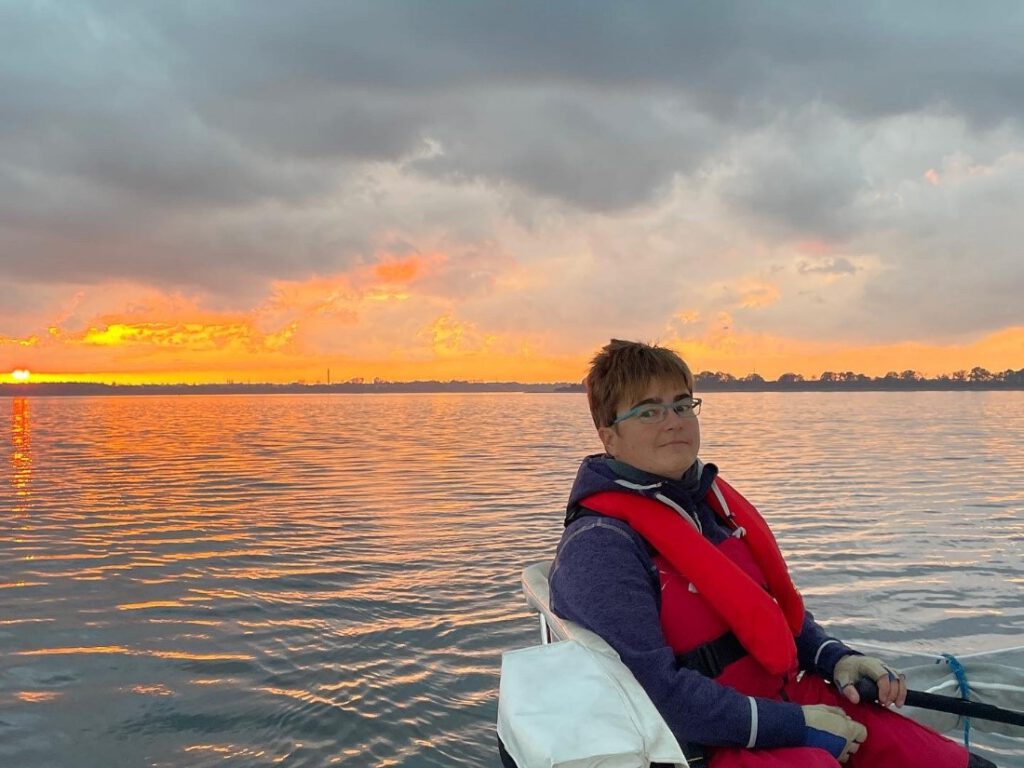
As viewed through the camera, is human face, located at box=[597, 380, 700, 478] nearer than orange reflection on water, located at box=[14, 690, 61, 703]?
Yes

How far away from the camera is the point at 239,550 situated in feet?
34.0

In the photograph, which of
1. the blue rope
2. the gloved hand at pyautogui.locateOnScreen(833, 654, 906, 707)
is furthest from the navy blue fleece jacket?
the blue rope

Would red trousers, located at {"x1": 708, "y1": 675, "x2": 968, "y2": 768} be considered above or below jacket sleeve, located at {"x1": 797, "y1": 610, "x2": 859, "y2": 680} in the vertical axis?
below

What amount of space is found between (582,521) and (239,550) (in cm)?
848

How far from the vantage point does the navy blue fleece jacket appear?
2518mm

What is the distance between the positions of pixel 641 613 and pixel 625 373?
34.7 inches

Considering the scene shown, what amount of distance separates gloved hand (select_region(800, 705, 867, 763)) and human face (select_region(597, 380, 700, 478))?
0.89m

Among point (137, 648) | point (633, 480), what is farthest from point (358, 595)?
point (633, 480)

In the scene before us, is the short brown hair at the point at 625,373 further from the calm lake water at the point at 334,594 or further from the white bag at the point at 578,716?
the calm lake water at the point at 334,594

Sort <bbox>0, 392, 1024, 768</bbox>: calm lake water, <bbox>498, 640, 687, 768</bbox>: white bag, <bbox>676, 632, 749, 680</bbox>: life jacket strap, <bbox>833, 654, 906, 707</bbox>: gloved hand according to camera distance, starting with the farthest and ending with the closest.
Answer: <bbox>0, 392, 1024, 768</bbox>: calm lake water
<bbox>833, 654, 906, 707</bbox>: gloved hand
<bbox>676, 632, 749, 680</bbox>: life jacket strap
<bbox>498, 640, 687, 768</bbox>: white bag

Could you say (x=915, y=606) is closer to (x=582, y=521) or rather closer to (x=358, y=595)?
(x=358, y=595)

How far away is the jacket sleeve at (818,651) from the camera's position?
10.6ft

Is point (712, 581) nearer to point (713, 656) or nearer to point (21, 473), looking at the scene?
point (713, 656)

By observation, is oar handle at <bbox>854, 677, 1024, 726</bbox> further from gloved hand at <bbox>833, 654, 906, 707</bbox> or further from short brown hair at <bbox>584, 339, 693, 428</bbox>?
short brown hair at <bbox>584, 339, 693, 428</bbox>
